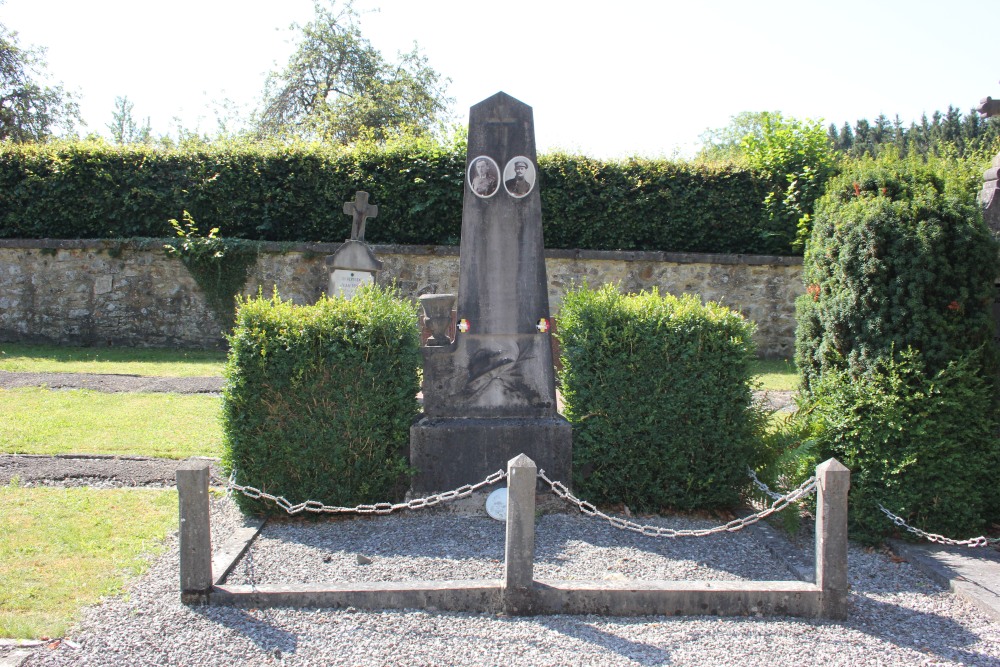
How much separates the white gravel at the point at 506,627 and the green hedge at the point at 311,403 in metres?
0.60

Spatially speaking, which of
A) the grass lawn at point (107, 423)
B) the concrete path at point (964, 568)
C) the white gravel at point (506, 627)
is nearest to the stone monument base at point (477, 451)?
the white gravel at point (506, 627)

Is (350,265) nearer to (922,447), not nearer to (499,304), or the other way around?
(499,304)

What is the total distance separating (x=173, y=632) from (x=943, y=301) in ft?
16.4

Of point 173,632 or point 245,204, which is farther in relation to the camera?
point 245,204

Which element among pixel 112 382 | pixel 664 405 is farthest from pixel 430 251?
pixel 664 405

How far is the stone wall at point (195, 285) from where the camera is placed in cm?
1331

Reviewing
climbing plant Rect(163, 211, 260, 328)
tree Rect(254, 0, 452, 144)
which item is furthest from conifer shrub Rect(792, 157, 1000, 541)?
tree Rect(254, 0, 452, 144)

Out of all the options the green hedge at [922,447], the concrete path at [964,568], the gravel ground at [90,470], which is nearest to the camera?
the concrete path at [964,568]

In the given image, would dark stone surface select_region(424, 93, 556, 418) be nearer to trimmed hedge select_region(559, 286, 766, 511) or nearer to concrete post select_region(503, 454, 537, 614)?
trimmed hedge select_region(559, 286, 766, 511)

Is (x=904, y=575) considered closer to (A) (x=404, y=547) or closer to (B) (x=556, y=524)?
(B) (x=556, y=524)

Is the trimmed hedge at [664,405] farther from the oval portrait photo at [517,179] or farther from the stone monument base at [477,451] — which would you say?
the oval portrait photo at [517,179]

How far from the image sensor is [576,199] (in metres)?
13.5

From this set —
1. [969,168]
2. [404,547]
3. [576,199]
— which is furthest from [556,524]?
[576,199]

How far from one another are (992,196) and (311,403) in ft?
17.0
